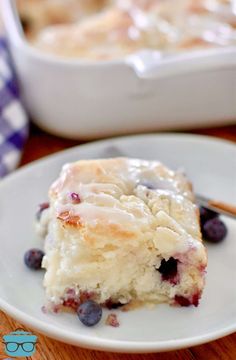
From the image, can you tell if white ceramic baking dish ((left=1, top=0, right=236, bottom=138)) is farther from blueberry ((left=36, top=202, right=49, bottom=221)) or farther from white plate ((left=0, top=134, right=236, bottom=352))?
Result: blueberry ((left=36, top=202, right=49, bottom=221))

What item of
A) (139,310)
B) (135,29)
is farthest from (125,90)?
(139,310)

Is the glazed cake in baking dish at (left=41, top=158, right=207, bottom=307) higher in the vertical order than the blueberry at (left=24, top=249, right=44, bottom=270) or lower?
higher

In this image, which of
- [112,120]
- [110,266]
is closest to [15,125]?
[112,120]

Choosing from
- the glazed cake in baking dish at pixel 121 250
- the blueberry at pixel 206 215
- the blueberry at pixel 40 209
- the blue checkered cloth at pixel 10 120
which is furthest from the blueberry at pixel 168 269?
the blue checkered cloth at pixel 10 120

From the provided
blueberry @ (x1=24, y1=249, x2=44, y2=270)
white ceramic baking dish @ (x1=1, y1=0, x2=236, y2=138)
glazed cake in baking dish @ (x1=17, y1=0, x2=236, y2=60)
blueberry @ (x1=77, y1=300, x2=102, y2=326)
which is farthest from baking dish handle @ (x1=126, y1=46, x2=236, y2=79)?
blueberry @ (x1=77, y1=300, x2=102, y2=326)

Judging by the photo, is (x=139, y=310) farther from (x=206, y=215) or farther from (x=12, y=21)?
(x=12, y=21)

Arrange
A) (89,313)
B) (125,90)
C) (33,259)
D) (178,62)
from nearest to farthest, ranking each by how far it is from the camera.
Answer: (89,313) < (33,259) < (178,62) < (125,90)
